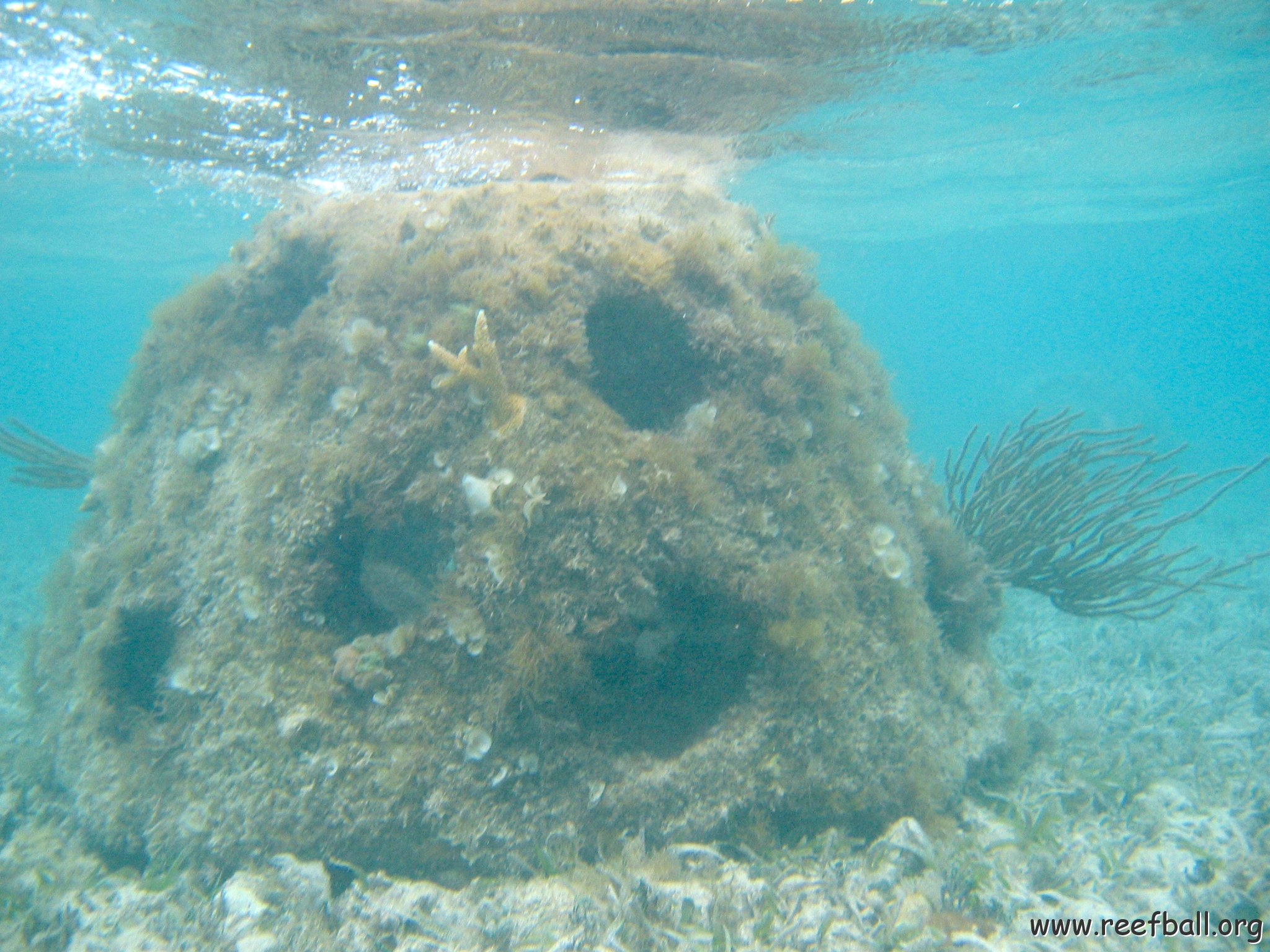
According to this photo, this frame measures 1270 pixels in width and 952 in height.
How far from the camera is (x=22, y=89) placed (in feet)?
34.0

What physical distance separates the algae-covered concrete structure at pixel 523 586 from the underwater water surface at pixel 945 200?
296mm

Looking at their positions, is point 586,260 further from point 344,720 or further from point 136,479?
point 136,479

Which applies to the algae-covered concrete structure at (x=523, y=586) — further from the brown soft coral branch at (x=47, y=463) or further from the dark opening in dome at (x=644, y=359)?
the brown soft coral branch at (x=47, y=463)

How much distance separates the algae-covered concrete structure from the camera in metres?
4.31

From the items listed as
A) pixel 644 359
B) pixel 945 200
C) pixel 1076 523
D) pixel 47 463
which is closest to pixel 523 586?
pixel 644 359

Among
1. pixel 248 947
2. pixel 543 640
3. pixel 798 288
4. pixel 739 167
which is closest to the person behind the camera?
pixel 248 947

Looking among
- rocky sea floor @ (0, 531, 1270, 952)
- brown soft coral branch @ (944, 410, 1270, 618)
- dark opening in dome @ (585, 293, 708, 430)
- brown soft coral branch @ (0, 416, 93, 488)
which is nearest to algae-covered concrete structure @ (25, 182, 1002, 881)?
dark opening in dome @ (585, 293, 708, 430)

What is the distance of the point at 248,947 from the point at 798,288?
6.50 metres

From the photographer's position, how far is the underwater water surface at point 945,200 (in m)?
4.15

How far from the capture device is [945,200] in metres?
25.5

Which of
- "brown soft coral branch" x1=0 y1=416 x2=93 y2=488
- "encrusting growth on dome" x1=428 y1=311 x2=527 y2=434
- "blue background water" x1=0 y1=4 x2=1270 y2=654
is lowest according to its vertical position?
"brown soft coral branch" x1=0 y1=416 x2=93 y2=488

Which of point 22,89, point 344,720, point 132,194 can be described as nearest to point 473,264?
point 344,720

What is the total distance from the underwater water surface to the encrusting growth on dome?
1.81 feet

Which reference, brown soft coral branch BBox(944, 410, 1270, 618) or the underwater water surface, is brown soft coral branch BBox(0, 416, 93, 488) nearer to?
the underwater water surface
